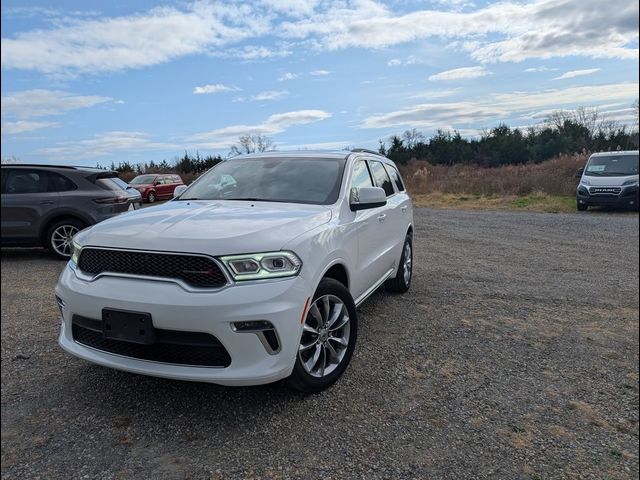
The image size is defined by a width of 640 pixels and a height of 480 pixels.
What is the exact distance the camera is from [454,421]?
284cm

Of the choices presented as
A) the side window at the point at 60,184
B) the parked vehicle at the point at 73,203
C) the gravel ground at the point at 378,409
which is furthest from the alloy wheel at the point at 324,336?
the side window at the point at 60,184

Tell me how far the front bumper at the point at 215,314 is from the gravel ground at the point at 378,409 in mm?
332

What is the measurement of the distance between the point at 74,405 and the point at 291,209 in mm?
1895

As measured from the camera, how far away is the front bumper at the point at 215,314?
2500 mm

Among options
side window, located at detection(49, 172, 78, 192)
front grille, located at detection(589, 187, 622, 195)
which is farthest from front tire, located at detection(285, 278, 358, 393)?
front grille, located at detection(589, 187, 622, 195)

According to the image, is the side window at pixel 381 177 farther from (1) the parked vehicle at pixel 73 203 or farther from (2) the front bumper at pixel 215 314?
(1) the parked vehicle at pixel 73 203

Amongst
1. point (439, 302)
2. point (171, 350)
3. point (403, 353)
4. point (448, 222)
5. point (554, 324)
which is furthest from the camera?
point (448, 222)

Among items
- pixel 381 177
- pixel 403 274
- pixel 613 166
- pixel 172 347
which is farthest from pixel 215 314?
pixel 613 166

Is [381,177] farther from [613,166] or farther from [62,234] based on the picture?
[613,166]

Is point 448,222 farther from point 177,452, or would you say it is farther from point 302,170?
point 177,452

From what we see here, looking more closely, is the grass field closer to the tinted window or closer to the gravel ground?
the gravel ground

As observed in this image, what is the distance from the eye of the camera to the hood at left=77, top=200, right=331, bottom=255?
2.66 m

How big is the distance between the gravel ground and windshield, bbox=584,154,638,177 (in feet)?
40.3

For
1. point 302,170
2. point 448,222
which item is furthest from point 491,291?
point 448,222
